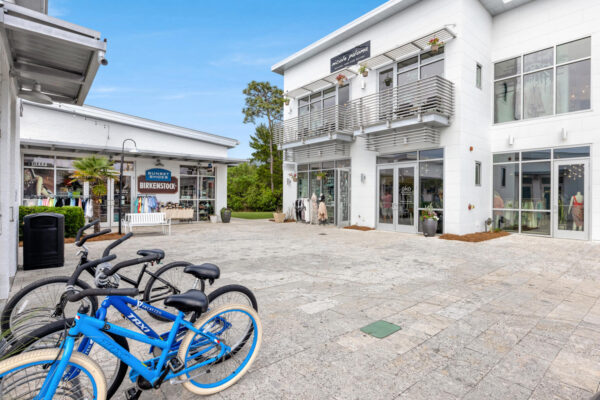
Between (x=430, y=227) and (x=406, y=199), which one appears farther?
(x=406, y=199)

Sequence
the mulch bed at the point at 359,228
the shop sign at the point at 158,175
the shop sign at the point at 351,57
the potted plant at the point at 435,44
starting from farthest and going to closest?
the shop sign at the point at 158,175, the shop sign at the point at 351,57, the mulch bed at the point at 359,228, the potted plant at the point at 435,44

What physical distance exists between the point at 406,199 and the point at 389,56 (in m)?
5.38

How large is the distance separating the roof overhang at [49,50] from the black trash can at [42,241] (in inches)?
98.0

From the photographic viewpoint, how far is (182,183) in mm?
16016

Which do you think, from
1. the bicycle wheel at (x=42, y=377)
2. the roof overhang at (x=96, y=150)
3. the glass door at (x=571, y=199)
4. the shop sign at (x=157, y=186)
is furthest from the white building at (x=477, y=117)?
the bicycle wheel at (x=42, y=377)

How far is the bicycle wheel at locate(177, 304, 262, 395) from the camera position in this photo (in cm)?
216

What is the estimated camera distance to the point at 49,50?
451cm

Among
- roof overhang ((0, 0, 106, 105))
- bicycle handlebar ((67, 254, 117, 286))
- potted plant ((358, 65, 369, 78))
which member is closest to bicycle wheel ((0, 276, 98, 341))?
bicycle handlebar ((67, 254, 117, 286))

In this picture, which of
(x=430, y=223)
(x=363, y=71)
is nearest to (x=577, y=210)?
(x=430, y=223)

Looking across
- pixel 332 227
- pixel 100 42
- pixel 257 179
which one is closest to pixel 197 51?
pixel 257 179

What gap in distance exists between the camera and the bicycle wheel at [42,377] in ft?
4.94

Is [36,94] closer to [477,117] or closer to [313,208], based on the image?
[313,208]

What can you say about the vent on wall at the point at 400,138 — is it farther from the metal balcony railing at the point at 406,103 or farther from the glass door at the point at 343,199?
the glass door at the point at 343,199

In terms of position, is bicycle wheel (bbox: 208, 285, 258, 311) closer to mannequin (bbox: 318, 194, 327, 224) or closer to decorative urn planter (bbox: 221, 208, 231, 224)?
mannequin (bbox: 318, 194, 327, 224)
